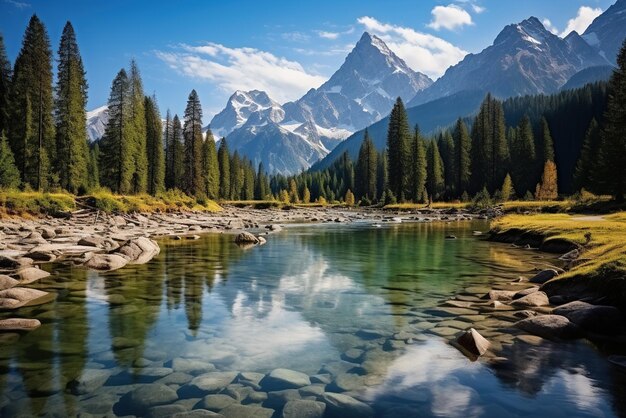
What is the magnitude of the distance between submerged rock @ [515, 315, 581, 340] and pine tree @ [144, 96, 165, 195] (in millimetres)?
68176

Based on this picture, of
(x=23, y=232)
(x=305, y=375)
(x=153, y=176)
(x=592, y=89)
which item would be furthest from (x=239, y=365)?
(x=592, y=89)

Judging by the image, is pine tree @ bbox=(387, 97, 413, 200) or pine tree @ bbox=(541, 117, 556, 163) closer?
pine tree @ bbox=(387, 97, 413, 200)

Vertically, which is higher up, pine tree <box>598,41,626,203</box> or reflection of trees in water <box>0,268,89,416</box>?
pine tree <box>598,41,626,203</box>

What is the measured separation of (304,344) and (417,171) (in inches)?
3419

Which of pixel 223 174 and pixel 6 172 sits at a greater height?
pixel 223 174

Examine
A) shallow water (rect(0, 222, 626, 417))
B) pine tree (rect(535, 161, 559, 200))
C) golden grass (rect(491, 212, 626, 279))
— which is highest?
pine tree (rect(535, 161, 559, 200))

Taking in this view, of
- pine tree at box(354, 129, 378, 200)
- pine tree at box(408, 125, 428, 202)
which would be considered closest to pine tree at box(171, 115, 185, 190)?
pine tree at box(408, 125, 428, 202)

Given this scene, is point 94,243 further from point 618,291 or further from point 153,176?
point 153,176

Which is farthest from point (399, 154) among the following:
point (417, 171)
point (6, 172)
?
point (6, 172)

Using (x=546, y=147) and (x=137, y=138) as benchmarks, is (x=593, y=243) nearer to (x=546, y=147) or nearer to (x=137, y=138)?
(x=137, y=138)

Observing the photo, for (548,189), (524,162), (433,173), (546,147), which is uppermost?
(546,147)

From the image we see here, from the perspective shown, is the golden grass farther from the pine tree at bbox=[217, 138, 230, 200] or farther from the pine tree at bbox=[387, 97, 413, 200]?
the pine tree at bbox=[217, 138, 230, 200]

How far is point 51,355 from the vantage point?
7.72 metres

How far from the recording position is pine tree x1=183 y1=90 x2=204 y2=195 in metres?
75.0
